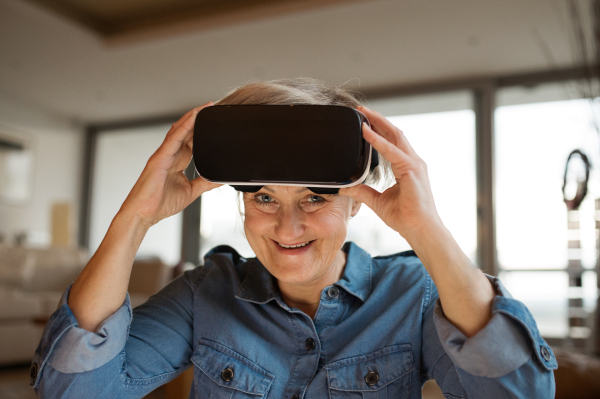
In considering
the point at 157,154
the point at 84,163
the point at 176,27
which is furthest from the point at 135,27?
the point at 157,154

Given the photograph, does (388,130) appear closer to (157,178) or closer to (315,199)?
(315,199)

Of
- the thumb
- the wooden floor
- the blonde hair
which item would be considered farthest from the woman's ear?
the wooden floor

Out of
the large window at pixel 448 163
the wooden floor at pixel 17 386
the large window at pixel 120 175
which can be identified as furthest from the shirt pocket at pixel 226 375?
the large window at pixel 120 175

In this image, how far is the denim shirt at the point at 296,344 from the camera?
748 mm

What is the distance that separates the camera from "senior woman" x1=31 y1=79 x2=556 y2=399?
0.77 m

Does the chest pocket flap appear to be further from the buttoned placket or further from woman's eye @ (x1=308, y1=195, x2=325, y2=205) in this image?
woman's eye @ (x1=308, y1=195, x2=325, y2=205)

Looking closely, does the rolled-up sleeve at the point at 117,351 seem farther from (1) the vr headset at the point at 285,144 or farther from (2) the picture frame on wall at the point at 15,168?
(2) the picture frame on wall at the point at 15,168

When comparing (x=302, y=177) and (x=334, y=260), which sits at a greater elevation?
(x=302, y=177)

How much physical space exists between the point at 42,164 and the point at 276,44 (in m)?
3.94

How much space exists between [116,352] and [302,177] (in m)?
0.45

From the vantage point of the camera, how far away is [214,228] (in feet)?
20.4

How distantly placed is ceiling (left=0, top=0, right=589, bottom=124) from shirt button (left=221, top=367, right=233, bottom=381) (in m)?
3.60

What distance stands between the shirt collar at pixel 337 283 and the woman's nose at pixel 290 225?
148 millimetres

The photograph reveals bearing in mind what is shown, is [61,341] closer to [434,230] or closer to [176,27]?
[434,230]
